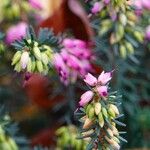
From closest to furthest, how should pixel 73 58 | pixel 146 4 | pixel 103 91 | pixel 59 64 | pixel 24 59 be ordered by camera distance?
1. pixel 103 91
2. pixel 24 59
3. pixel 59 64
4. pixel 73 58
5. pixel 146 4

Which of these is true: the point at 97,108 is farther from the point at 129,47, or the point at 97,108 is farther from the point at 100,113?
the point at 129,47

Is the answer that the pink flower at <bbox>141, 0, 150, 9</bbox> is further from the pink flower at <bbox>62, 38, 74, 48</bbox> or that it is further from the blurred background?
the pink flower at <bbox>62, 38, 74, 48</bbox>

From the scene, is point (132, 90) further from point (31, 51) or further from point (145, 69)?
point (31, 51)

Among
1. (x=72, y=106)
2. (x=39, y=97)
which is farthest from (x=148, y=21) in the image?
(x=39, y=97)

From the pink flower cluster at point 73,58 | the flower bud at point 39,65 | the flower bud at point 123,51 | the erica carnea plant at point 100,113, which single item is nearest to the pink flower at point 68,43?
the pink flower cluster at point 73,58

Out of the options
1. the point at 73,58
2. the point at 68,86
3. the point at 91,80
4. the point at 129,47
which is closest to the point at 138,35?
the point at 129,47

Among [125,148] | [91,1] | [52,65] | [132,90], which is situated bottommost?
[125,148]
